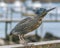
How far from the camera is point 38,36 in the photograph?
14102mm

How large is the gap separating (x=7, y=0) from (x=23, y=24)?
101 ft

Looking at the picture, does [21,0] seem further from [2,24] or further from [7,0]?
[2,24]

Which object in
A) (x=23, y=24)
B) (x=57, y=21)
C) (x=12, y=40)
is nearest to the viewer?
(x=23, y=24)

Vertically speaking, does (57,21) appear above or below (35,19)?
below

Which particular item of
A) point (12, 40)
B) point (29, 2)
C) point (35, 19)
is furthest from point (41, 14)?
point (29, 2)

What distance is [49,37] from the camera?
1372cm

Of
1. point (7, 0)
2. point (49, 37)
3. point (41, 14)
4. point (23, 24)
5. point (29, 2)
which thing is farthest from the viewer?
point (7, 0)

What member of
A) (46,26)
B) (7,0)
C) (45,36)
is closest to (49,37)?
(45,36)

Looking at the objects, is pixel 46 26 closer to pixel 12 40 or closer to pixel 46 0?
pixel 12 40

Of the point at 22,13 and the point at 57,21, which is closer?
the point at 57,21

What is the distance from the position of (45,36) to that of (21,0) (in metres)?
21.9

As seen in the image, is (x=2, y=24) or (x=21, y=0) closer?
(x=2, y=24)

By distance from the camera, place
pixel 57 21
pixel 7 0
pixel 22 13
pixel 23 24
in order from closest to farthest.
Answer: pixel 23 24
pixel 57 21
pixel 22 13
pixel 7 0

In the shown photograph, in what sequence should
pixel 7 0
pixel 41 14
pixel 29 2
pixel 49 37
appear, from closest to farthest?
pixel 41 14 → pixel 49 37 → pixel 29 2 → pixel 7 0
